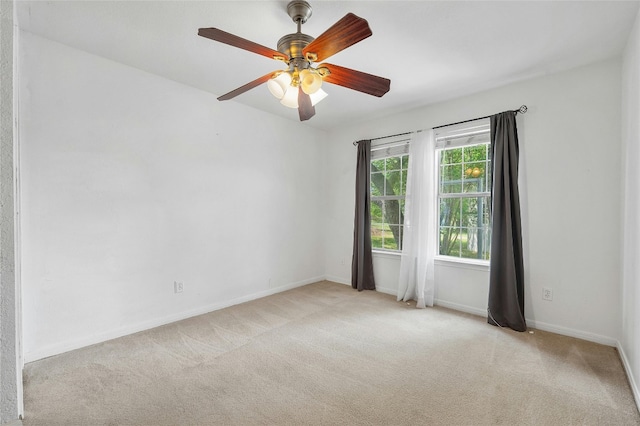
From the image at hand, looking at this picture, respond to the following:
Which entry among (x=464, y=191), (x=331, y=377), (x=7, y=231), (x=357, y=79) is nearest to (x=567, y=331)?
(x=464, y=191)

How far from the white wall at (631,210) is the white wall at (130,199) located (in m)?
3.56

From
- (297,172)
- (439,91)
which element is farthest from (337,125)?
(439,91)

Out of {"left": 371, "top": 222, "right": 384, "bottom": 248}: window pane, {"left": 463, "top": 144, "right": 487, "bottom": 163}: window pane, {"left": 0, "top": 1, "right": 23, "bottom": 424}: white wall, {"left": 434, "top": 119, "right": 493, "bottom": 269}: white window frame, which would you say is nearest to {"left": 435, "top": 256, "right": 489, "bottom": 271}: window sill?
{"left": 434, "top": 119, "right": 493, "bottom": 269}: white window frame

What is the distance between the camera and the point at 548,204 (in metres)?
3.00

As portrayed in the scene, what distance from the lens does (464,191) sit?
144 inches

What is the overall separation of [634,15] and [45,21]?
4169mm

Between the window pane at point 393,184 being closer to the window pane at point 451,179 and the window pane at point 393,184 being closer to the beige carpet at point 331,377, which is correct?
the window pane at point 451,179

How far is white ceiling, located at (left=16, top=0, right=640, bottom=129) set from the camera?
2.03 metres

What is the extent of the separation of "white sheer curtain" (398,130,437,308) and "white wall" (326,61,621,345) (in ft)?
1.79

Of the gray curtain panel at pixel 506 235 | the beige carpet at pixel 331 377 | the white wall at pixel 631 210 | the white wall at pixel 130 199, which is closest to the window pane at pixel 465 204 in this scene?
the gray curtain panel at pixel 506 235

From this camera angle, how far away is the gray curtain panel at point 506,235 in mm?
3062

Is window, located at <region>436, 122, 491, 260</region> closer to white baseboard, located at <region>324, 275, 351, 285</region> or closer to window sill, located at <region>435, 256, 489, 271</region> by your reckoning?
window sill, located at <region>435, 256, 489, 271</region>

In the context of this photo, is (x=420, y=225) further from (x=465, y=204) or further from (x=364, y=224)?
(x=364, y=224)

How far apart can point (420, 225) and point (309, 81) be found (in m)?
2.55
